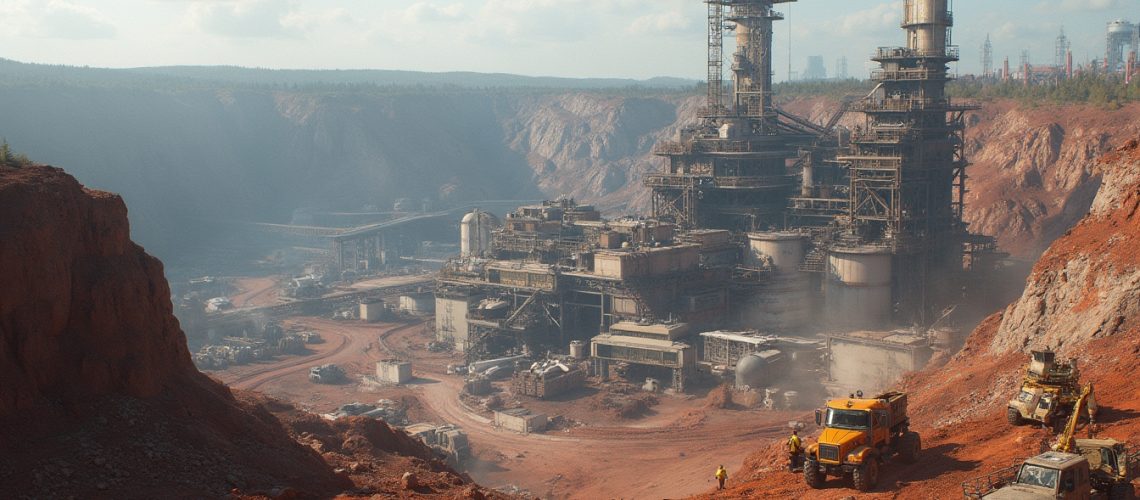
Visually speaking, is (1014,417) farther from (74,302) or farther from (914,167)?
(914,167)

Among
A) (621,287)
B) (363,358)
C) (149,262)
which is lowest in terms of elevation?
(363,358)

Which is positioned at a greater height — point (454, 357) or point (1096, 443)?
point (1096, 443)

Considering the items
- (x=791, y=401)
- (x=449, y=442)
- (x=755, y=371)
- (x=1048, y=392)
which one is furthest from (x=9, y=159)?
(x=755, y=371)

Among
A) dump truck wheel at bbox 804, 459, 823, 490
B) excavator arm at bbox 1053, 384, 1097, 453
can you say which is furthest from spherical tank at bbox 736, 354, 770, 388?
dump truck wheel at bbox 804, 459, 823, 490

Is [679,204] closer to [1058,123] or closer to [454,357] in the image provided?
[454,357]

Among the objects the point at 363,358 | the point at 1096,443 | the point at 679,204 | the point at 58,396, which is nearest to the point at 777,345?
the point at 679,204

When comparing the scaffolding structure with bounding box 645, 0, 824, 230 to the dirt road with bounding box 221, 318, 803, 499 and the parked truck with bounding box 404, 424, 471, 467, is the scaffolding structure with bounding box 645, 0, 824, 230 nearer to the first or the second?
the dirt road with bounding box 221, 318, 803, 499
